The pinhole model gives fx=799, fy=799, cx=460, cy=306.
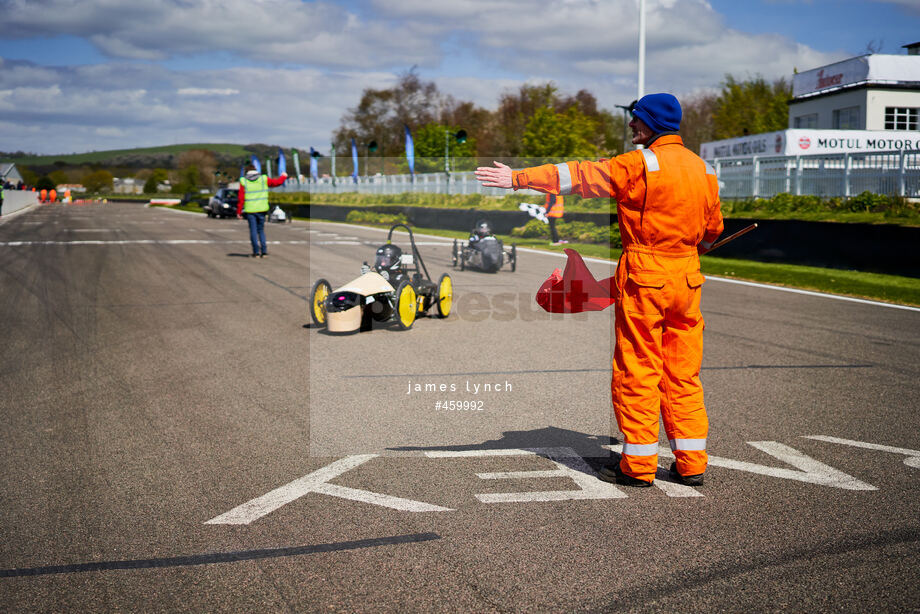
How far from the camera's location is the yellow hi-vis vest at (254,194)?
16812mm

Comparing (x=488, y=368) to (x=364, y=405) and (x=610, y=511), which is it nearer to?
(x=364, y=405)

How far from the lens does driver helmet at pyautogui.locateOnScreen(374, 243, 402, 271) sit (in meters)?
8.71

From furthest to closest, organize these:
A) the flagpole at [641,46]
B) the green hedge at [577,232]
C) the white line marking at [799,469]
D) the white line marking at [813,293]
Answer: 1. the flagpole at [641,46]
2. the green hedge at [577,232]
3. the white line marking at [813,293]
4. the white line marking at [799,469]

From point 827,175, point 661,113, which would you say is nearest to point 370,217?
point 827,175

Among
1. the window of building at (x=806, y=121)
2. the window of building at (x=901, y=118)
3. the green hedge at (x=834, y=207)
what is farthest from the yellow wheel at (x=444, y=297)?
the window of building at (x=806, y=121)

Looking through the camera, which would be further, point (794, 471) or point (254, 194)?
point (254, 194)

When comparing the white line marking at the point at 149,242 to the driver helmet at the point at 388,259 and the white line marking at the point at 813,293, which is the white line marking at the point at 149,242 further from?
the driver helmet at the point at 388,259

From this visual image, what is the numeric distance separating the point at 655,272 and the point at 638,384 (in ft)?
1.85

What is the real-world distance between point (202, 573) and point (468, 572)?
3.44ft

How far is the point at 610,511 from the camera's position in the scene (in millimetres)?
3811

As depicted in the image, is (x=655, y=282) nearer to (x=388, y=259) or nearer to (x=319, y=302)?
(x=388, y=259)

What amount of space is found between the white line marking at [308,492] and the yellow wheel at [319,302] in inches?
185

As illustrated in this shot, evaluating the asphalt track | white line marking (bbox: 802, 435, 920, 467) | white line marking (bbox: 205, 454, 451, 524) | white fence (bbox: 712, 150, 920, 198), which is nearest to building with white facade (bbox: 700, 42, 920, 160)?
white fence (bbox: 712, 150, 920, 198)

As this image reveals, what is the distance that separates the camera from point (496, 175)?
4.13 m
